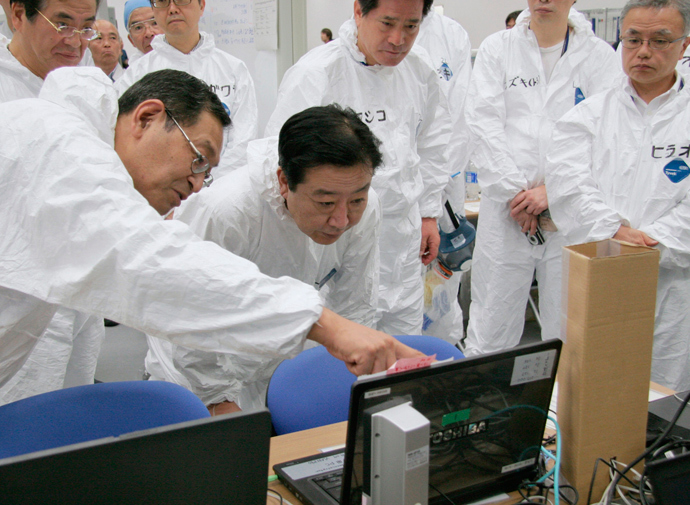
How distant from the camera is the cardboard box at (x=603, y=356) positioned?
924mm

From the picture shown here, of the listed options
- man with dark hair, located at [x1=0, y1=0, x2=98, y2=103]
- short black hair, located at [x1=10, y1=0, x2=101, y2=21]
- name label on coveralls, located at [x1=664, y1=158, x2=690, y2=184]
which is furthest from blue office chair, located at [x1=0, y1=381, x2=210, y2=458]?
name label on coveralls, located at [x1=664, y1=158, x2=690, y2=184]

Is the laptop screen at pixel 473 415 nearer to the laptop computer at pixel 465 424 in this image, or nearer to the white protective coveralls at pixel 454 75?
the laptop computer at pixel 465 424

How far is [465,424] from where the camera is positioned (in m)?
0.87

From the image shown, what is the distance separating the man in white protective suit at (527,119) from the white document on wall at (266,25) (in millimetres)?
1265

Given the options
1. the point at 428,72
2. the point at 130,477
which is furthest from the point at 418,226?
the point at 130,477

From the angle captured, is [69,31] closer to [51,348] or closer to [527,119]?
[51,348]

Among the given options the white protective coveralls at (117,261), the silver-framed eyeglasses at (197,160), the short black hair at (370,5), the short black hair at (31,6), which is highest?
the short black hair at (370,5)

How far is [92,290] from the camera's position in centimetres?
80

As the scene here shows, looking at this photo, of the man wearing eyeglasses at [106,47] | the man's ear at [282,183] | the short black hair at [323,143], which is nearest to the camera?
the short black hair at [323,143]

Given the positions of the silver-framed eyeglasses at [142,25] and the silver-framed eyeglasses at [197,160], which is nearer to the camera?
the silver-framed eyeglasses at [197,160]

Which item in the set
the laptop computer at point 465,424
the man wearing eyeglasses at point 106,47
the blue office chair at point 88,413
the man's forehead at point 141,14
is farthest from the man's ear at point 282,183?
the man wearing eyeglasses at point 106,47

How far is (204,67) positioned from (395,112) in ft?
3.40

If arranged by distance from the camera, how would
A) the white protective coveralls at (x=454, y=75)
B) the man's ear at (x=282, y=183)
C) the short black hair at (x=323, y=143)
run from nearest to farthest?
the short black hair at (x=323, y=143) → the man's ear at (x=282, y=183) → the white protective coveralls at (x=454, y=75)

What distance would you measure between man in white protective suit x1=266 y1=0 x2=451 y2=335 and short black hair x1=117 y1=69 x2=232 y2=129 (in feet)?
2.95
